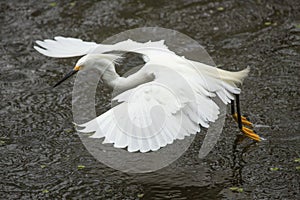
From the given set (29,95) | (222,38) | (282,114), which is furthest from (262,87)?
(29,95)

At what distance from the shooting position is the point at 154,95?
14.6 feet

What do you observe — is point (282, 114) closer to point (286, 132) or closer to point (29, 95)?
point (286, 132)

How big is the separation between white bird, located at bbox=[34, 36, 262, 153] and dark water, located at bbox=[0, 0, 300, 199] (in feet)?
1.39

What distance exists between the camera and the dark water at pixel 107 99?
4984 mm

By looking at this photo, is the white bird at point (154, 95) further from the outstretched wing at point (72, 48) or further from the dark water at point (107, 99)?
the dark water at point (107, 99)

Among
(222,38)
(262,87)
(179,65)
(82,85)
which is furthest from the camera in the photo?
(222,38)

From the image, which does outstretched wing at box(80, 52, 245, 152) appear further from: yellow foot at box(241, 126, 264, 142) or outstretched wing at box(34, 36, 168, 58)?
yellow foot at box(241, 126, 264, 142)

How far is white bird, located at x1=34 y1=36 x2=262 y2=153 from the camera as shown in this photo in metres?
4.28

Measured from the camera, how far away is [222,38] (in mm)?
7414

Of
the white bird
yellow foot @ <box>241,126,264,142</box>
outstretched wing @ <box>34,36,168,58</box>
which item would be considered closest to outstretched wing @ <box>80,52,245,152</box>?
the white bird

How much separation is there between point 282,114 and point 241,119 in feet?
1.64

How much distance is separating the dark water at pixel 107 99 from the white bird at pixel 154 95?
0.42m

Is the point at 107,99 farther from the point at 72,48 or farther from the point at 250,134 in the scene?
the point at 250,134

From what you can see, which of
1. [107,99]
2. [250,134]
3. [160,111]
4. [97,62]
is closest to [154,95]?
[160,111]
